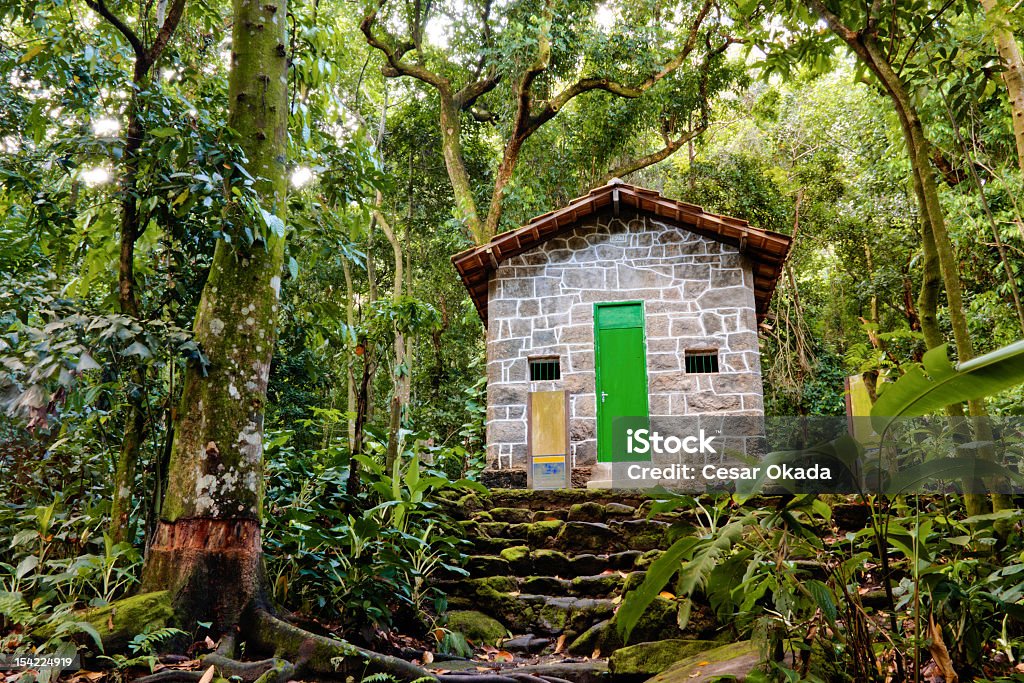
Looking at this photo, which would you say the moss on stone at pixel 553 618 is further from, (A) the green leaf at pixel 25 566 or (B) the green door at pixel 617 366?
(B) the green door at pixel 617 366

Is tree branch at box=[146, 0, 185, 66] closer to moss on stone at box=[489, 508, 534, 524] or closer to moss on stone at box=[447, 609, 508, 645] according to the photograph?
moss on stone at box=[447, 609, 508, 645]

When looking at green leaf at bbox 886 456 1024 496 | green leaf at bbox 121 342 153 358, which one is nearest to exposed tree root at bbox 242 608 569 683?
green leaf at bbox 121 342 153 358

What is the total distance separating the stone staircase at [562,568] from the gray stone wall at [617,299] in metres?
2.24

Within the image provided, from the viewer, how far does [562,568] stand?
5.64 meters

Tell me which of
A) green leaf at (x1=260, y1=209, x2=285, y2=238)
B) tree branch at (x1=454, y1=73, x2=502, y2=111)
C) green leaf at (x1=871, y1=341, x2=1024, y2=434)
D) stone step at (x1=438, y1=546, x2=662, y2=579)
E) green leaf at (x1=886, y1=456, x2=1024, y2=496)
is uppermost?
tree branch at (x1=454, y1=73, x2=502, y2=111)

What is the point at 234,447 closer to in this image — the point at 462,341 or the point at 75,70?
the point at 75,70

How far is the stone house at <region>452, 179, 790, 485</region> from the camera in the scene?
8.93 meters

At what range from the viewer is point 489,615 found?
5.14 metres

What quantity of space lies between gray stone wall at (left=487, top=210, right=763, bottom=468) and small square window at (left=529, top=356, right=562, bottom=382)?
81 millimetres

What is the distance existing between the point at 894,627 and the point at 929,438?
118 inches

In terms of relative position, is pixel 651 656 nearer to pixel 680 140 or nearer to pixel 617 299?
pixel 617 299

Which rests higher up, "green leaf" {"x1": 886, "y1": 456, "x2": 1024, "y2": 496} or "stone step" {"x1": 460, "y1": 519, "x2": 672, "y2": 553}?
"green leaf" {"x1": 886, "y1": 456, "x2": 1024, "y2": 496}

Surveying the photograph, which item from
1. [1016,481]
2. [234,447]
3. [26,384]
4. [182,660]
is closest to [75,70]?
[26,384]

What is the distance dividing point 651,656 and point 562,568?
82.8 inches
